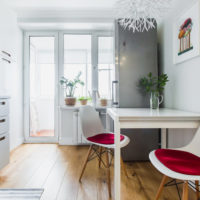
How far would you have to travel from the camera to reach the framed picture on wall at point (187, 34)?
5.45 ft

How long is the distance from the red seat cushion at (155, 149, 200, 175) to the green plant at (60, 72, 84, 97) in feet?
7.27

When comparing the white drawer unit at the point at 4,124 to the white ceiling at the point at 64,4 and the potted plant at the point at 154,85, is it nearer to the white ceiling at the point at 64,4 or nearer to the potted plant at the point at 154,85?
the potted plant at the point at 154,85

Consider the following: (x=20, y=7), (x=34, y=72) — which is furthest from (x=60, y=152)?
(x=20, y=7)

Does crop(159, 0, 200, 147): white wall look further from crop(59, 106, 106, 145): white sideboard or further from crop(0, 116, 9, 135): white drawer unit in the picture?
crop(0, 116, 9, 135): white drawer unit

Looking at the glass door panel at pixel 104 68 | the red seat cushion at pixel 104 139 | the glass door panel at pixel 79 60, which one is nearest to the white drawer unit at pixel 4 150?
the red seat cushion at pixel 104 139

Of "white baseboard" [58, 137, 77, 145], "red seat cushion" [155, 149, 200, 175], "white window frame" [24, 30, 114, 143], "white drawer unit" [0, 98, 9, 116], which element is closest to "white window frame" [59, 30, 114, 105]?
"white window frame" [24, 30, 114, 143]

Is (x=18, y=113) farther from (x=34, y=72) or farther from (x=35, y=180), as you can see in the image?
(x=35, y=180)

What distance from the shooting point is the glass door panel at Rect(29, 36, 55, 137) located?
11.0 feet

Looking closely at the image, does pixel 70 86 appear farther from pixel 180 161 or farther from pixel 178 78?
pixel 180 161

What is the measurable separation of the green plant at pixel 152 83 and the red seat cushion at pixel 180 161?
3.51ft

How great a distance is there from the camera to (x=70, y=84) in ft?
10.3

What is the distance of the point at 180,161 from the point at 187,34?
1426mm

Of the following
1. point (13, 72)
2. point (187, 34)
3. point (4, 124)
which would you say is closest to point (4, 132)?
point (4, 124)

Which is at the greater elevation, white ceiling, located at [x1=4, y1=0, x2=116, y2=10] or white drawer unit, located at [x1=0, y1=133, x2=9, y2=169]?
white ceiling, located at [x1=4, y1=0, x2=116, y2=10]
